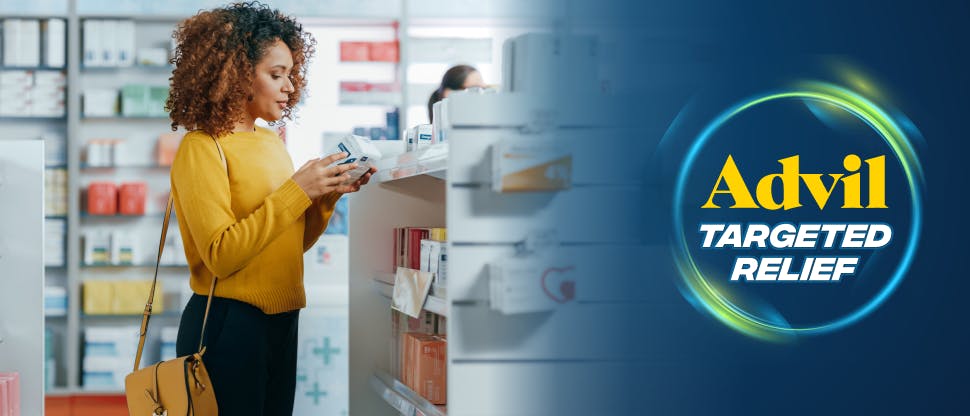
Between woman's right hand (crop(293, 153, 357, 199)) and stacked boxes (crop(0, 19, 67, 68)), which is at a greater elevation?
stacked boxes (crop(0, 19, 67, 68))

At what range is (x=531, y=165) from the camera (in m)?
1.80

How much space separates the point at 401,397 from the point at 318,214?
52 cm

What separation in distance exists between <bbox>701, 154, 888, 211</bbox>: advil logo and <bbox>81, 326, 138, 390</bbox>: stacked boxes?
4771 mm

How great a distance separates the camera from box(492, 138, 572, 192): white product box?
1.78 m

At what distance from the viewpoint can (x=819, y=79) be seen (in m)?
1.99

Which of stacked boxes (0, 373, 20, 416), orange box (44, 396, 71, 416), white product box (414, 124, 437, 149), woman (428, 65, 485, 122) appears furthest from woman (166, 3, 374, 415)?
orange box (44, 396, 71, 416)

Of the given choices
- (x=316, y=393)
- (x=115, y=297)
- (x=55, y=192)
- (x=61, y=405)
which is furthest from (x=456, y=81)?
(x=61, y=405)

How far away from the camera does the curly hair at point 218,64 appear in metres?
2.34

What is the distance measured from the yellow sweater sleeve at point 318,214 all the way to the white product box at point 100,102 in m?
3.85

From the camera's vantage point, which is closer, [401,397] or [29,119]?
[401,397]

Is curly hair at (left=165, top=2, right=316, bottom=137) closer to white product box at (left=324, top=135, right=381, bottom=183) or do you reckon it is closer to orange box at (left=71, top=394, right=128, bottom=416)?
white product box at (left=324, top=135, right=381, bottom=183)

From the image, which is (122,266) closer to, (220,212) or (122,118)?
(122,118)

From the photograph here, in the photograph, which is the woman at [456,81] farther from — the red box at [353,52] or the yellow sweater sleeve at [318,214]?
the yellow sweater sleeve at [318,214]

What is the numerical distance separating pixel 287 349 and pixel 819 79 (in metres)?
1.42
